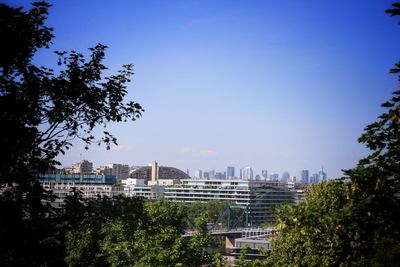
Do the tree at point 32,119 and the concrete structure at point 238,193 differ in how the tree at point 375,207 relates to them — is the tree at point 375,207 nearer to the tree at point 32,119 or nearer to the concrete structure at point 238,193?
the tree at point 32,119

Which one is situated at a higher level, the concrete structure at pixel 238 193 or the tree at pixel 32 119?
the tree at pixel 32 119

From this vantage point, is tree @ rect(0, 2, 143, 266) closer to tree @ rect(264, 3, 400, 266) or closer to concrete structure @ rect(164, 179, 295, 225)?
tree @ rect(264, 3, 400, 266)

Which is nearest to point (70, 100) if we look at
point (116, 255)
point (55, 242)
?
point (55, 242)

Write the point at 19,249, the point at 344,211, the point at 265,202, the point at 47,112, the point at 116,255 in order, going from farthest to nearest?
the point at 265,202, the point at 116,255, the point at 47,112, the point at 344,211, the point at 19,249

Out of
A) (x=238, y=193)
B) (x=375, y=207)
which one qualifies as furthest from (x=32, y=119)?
(x=238, y=193)

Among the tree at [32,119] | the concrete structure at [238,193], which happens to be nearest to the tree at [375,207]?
the tree at [32,119]

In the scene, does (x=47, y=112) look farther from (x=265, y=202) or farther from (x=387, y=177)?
(x=265, y=202)

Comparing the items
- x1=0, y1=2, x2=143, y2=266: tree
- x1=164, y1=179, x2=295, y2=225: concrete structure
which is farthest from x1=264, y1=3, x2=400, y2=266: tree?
x1=164, y1=179, x2=295, y2=225: concrete structure

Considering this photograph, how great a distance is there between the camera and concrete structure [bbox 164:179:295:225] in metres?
182

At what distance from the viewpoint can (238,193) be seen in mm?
184125

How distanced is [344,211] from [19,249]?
6.14 m

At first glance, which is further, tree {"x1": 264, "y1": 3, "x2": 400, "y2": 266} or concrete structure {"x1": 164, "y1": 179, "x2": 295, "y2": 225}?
concrete structure {"x1": 164, "y1": 179, "x2": 295, "y2": 225}

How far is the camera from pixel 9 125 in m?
7.62

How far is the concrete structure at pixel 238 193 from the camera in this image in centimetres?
18200
